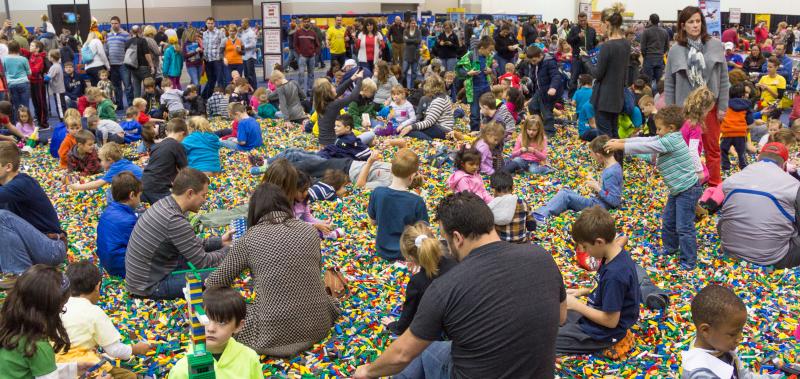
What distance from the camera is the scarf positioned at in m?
7.84

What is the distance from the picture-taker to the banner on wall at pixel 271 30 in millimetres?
17234

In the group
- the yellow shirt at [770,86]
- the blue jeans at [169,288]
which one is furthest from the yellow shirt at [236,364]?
the yellow shirt at [770,86]

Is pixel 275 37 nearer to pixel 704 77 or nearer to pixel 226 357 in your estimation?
pixel 704 77

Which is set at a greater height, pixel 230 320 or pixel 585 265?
pixel 230 320

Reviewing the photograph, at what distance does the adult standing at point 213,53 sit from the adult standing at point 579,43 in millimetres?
8077

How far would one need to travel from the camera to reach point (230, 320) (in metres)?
3.78

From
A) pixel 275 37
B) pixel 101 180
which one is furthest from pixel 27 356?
pixel 275 37

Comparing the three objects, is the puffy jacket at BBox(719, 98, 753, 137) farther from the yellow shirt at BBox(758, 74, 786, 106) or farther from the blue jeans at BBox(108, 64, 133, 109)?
the blue jeans at BBox(108, 64, 133, 109)

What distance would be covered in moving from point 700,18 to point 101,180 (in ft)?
22.9

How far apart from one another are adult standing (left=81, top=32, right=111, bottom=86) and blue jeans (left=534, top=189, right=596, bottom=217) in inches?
440

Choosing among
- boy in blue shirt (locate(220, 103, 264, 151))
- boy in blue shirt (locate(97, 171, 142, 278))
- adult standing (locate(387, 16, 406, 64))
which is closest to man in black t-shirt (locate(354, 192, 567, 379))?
boy in blue shirt (locate(97, 171, 142, 278))

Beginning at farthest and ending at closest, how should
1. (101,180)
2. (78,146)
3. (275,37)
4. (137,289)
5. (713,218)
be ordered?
(275,37), (78,146), (101,180), (713,218), (137,289)

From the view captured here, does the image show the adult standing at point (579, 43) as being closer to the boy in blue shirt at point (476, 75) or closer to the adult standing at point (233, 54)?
the boy in blue shirt at point (476, 75)

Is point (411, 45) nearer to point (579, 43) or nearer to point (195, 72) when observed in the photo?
point (579, 43)
